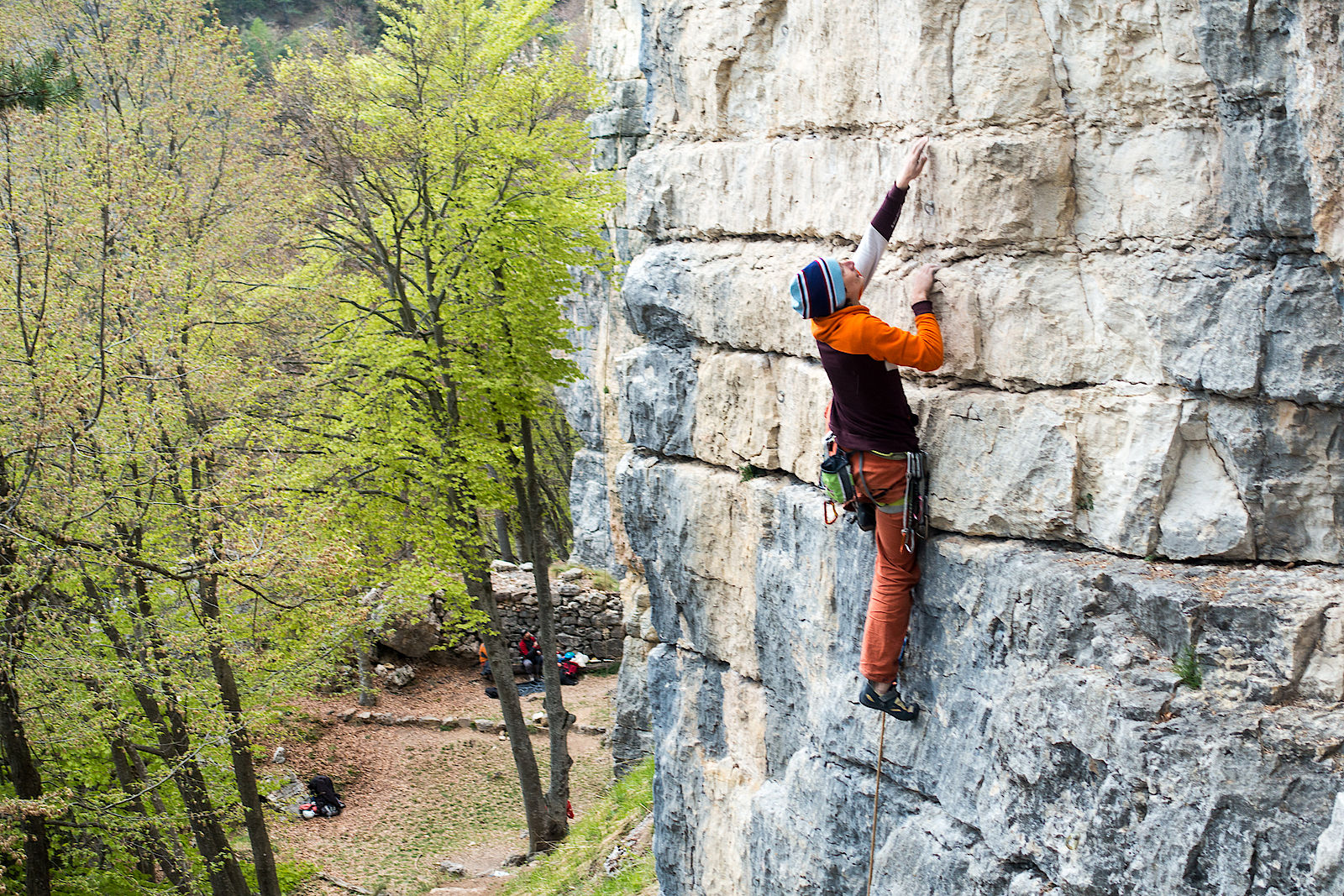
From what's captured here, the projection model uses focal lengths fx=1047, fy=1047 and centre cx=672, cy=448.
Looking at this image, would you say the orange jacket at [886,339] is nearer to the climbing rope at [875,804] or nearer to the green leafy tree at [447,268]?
the climbing rope at [875,804]

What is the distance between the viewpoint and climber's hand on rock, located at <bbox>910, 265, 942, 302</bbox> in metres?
4.91

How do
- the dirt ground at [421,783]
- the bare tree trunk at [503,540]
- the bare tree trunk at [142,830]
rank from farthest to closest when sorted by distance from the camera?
the bare tree trunk at [503,540]
the dirt ground at [421,783]
the bare tree trunk at [142,830]

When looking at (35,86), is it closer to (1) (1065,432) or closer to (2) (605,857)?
(1) (1065,432)

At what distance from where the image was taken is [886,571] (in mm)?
5195

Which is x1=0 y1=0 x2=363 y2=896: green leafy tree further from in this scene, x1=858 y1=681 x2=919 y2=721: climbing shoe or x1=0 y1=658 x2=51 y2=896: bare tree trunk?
x1=858 y1=681 x2=919 y2=721: climbing shoe

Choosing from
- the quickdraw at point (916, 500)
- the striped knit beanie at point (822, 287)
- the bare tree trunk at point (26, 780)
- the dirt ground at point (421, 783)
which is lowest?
the dirt ground at point (421, 783)

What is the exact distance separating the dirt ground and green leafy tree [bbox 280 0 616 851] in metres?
1.82

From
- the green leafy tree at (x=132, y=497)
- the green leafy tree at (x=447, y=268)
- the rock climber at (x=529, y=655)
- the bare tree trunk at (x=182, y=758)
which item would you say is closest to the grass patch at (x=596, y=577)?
the rock climber at (x=529, y=655)

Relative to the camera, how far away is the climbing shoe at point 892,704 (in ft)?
17.2

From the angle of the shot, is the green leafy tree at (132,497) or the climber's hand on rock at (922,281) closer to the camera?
the climber's hand on rock at (922,281)

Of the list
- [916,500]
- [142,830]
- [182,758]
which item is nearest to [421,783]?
[142,830]

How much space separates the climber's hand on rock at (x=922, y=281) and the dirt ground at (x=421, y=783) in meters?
9.95

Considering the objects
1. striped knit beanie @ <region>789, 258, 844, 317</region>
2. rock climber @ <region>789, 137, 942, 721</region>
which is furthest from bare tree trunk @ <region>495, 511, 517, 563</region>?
striped knit beanie @ <region>789, 258, 844, 317</region>

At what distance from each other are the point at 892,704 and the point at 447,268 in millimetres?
→ 10081
